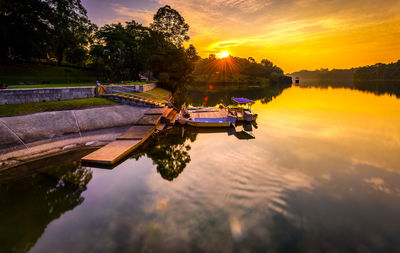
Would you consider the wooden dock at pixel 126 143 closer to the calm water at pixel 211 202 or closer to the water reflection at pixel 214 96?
the calm water at pixel 211 202

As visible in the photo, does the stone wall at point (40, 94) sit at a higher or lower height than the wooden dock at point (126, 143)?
higher

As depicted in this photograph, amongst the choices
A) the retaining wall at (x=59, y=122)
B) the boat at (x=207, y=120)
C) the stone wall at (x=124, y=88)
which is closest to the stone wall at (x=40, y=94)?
the stone wall at (x=124, y=88)

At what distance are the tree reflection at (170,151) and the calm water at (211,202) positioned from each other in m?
0.18

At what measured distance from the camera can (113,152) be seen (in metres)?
18.0

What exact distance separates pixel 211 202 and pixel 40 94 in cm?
2612

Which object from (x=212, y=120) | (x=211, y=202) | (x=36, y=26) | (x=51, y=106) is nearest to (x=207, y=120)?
(x=212, y=120)

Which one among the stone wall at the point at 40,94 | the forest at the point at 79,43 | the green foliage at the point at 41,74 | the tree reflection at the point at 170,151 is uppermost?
the forest at the point at 79,43

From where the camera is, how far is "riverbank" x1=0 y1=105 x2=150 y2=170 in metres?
17.5

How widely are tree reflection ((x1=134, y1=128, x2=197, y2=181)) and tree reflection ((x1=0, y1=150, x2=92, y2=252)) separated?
19.1 feet

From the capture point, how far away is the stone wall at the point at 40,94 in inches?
867

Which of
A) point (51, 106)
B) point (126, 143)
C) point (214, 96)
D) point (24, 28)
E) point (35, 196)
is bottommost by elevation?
point (35, 196)

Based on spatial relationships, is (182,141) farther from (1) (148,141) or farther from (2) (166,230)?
(2) (166,230)

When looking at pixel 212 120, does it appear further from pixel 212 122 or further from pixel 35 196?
pixel 35 196

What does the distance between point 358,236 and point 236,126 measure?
22977mm
